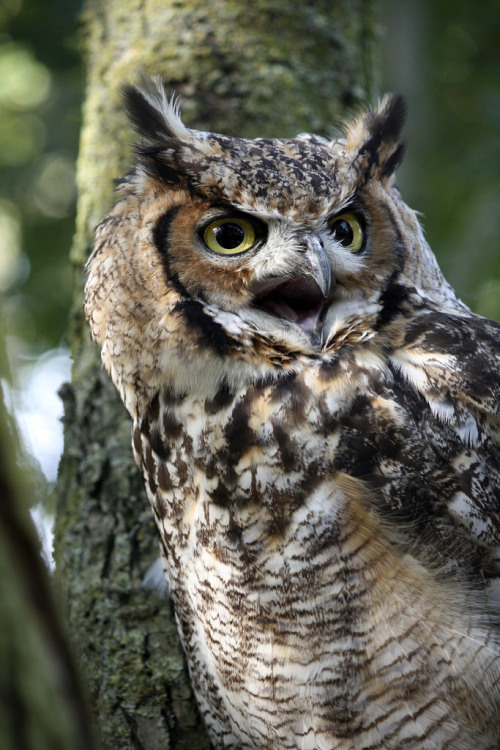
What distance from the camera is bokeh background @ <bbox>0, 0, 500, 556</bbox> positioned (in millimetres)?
4113

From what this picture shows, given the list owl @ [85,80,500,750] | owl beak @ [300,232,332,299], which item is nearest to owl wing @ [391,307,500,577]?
owl @ [85,80,500,750]

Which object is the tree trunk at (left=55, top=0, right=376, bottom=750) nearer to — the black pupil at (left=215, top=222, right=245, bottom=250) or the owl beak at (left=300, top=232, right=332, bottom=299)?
the black pupil at (left=215, top=222, right=245, bottom=250)

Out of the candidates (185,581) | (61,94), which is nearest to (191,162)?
(185,581)

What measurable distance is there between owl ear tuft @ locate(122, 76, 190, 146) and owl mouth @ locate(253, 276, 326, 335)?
0.44m

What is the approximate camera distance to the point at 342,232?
5.86 feet

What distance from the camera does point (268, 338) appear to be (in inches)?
66.8

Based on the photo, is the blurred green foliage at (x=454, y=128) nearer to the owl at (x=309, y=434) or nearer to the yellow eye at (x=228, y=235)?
the owl at (x=309, y=434)

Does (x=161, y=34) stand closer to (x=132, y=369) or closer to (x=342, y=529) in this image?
(x=132, y=369)

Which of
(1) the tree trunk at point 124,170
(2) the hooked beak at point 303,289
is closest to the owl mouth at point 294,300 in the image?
(2) the hooked beak at point 303,289

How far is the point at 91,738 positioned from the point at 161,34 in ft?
8.10

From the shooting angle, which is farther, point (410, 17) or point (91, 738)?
point (410, 17)

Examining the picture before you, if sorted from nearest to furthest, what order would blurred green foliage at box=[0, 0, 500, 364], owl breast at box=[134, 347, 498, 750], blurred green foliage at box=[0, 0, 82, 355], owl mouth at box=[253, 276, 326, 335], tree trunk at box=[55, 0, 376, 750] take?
owl breast at box=[134, 347, 498, 750] → owl mouth at box=[253, 276, 326, 335] → tree trunk at box=[55, 0, 376, 750] → blurred green foliage at box=[0, 0, 82, 355] → blurred green foliage at box=[0, 0, 500, 364]

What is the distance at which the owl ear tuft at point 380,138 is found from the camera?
1.85 m

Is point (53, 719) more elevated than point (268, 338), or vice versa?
point (268, 338)
